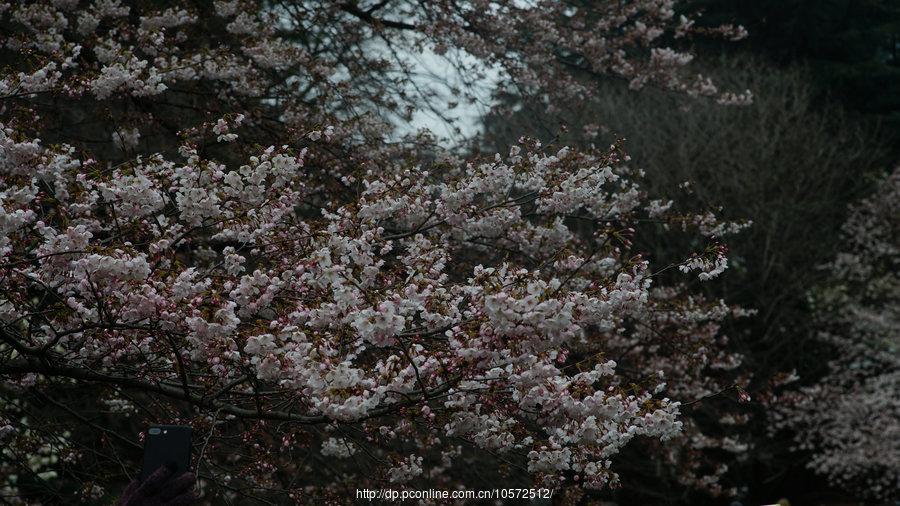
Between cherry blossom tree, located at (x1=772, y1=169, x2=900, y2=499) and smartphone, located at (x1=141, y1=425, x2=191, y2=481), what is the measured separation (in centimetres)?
1254

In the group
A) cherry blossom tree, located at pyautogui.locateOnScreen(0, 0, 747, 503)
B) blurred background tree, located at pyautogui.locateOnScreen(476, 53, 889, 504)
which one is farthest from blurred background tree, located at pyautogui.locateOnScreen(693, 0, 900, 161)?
cherry blossom tree, located at pyautogui.locateOnScreen(0, 0, 747, 503)

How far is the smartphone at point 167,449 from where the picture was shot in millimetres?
2473

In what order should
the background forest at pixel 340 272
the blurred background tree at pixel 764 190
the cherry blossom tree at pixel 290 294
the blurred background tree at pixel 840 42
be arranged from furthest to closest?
the blurred background tree at pixel 840 42 < the blurred background tree at pixel 764 190 < the background forest at pixel 340 272 < the cherry blossom tree at pixel 290 294

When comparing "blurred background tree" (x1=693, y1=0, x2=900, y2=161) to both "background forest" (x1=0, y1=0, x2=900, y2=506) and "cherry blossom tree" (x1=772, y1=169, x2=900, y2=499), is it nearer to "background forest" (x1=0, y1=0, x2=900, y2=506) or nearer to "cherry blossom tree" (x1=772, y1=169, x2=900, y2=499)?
"cherry blossom tree" (x1=772, y1=169, x2=900, y2=499)

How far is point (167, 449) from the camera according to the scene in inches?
98.4

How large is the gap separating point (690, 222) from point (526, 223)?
1.20 metres

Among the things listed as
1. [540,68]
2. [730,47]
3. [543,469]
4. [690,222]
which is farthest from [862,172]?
[543,469]

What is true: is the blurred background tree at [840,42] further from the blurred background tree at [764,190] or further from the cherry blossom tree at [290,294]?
the cherry blossom tree at [290,294]

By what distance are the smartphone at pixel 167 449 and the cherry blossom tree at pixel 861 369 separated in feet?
41.2

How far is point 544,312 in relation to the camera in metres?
2.85

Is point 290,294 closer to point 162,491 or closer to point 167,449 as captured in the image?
point 167,449

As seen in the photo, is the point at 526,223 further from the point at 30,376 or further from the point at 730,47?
the point at 730,47

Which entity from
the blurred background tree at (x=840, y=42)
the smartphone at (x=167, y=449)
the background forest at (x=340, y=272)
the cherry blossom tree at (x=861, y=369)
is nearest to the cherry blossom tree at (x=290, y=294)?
the background forest at (x=340, y=272)

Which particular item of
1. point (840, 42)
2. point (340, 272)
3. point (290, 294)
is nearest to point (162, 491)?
point (340, 272)
